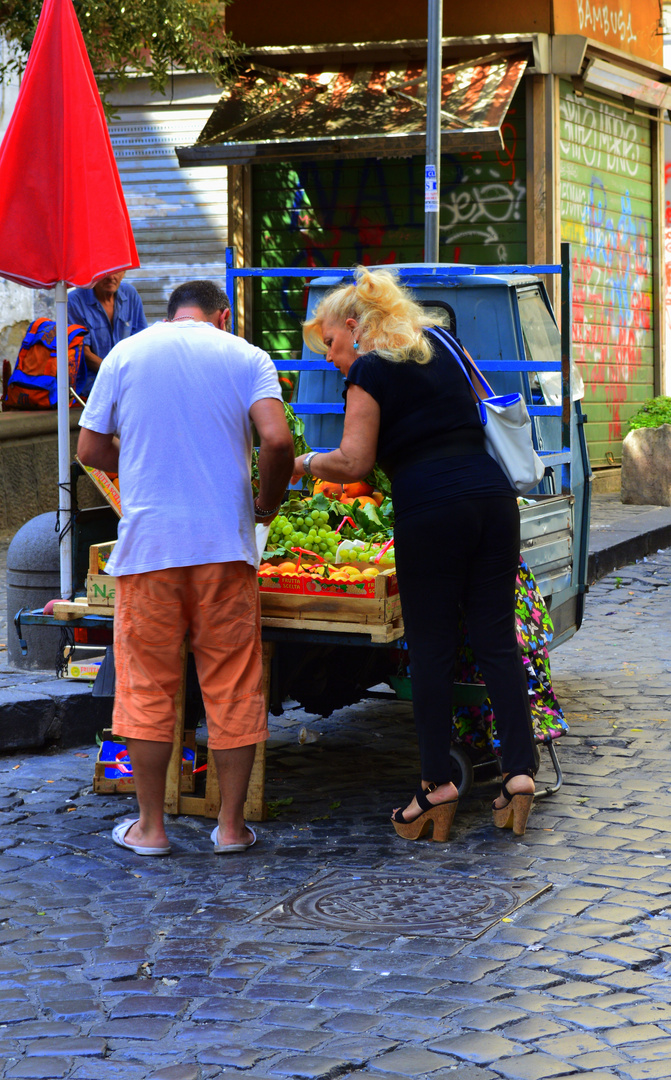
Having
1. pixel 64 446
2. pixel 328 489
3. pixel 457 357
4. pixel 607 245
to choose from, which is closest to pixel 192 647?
pixel 64 446

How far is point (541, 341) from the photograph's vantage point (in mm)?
6703

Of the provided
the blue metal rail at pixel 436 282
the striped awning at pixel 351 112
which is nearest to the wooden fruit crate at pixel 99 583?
the blue metal rail at pixel 436 282

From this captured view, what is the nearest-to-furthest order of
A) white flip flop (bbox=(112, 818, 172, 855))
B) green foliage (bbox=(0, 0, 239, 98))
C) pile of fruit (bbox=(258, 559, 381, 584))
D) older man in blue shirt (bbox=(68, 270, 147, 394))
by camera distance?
white flip flop (bbox=(112, 818, 172, 855)), pile of fruit (bbox=(258, 559, 381, 584)), older man in blue shirt (bbox=(68, 270, 147, 394)), green foliage (bbox=(0, 0, 239, 98))

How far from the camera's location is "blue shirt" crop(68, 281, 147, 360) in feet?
24.9

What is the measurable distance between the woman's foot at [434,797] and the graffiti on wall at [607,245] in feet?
34.7

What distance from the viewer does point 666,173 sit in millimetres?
17000

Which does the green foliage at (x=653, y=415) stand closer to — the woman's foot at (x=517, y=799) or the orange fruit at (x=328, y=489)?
the orange fruit at (x=328, y=489)

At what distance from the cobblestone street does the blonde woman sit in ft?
1.07

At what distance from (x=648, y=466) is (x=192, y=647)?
9711mm

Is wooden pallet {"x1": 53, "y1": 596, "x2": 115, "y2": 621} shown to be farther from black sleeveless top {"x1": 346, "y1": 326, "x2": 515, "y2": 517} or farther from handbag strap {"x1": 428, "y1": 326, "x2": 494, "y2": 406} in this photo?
handbag strap {"x1": 428, "y1": 326, "x2": 494, "y2": 406}

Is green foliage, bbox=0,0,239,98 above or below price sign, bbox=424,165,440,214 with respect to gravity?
above

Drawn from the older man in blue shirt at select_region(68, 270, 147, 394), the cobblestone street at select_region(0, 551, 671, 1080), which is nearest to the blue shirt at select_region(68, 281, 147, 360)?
A: the older man in blue shirt at select_region(68, 270, 147, 394)

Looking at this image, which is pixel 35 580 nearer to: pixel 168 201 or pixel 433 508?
pixel 433 508

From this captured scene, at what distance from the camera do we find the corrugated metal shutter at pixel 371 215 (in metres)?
13.7
